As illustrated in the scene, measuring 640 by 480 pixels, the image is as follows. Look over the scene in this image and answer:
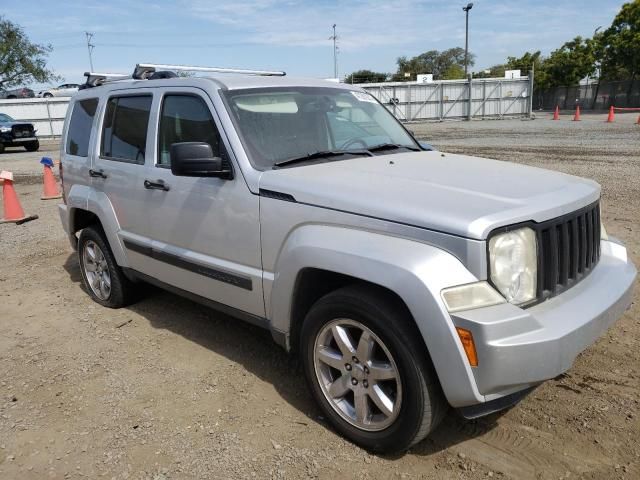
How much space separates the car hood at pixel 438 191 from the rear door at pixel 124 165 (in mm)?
1458

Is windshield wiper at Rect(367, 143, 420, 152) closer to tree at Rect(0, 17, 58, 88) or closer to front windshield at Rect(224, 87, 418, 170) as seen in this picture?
front windshield at Rect(224, 87, 418, 170)

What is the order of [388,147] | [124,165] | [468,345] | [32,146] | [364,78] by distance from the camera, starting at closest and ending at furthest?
[468,345] < [388,147] < [124,165] < [32,146] < [364,78]

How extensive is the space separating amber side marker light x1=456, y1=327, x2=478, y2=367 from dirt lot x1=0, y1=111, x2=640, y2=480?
27.4 inches

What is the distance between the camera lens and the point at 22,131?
2292 centimetres

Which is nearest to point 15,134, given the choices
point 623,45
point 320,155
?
point 320,155

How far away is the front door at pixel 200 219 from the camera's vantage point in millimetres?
3268

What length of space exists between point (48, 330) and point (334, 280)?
118 inches

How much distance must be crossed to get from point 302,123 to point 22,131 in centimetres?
2322

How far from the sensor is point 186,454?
114 inches

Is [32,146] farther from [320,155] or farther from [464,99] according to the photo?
[464,99]

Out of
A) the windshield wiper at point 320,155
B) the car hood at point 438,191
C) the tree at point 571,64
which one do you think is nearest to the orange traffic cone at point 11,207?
the windshield wiper at point 320,155

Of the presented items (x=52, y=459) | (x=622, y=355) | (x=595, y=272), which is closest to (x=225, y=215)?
(x=52, y=459)

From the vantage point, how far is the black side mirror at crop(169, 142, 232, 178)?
315 centimetres

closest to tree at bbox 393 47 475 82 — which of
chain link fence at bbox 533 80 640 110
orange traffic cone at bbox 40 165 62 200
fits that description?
chain link fence at bbox 533 80 640 110
